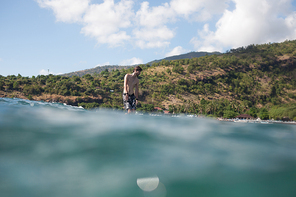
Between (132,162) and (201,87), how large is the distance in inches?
3424

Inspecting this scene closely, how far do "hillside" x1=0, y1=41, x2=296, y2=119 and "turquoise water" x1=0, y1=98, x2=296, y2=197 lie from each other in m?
62.0

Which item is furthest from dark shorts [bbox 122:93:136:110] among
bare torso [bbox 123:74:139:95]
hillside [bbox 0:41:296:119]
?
hillside [bbox 0:41:296:119]

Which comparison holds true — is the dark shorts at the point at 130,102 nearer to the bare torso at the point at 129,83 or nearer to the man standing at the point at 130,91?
the man standing at the point at 130,91

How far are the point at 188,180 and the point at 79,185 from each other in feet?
5.45

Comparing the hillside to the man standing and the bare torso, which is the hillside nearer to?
the man standing

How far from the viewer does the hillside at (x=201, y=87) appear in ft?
223

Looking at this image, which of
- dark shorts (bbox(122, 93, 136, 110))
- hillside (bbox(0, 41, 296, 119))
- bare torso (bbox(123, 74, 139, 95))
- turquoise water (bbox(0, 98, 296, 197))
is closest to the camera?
turquoise water (bbox(0, 98, 296, 197))

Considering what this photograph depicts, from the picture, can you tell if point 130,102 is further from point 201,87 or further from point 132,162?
point 201,87

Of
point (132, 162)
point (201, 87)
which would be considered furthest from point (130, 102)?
point (201, 87)

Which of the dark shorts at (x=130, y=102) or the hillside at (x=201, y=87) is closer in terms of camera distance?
the dark shorts at (x=130, y=102)

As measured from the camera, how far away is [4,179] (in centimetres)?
293

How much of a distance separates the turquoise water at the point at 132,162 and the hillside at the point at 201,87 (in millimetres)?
61997

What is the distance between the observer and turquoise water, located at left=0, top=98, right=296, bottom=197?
2904mm

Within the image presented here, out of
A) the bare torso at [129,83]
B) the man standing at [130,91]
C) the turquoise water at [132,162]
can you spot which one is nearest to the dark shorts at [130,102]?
the man standing at [130,91]
